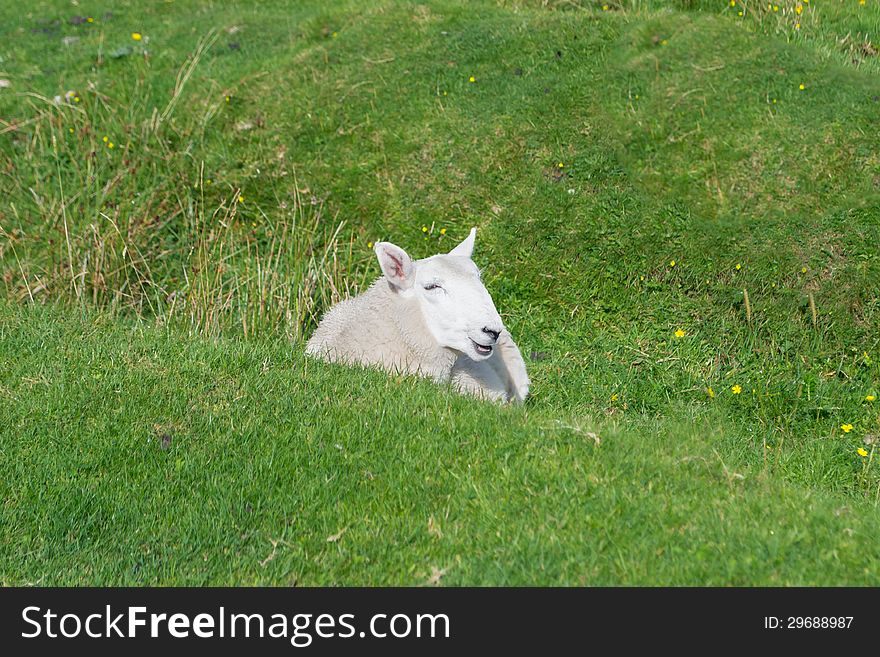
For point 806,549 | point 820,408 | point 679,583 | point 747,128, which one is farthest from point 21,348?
point 747,128

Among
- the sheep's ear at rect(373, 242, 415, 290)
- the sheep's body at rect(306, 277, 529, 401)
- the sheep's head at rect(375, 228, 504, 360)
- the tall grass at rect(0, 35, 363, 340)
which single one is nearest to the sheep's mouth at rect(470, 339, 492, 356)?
the sheep's head at rect(375, 228, 504, 360)

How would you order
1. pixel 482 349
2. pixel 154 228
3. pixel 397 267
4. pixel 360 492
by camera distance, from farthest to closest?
pixel 154 228 < pixel 397 267 < pixel 482 349 < pixel 360 492

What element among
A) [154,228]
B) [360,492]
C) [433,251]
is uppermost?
[360,492]

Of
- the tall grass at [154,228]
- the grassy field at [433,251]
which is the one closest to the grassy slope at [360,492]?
the grassy field at [433,251]

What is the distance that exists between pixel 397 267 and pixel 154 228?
4.85 metres

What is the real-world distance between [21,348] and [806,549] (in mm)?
5566

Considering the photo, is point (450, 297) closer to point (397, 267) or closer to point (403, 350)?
point (397, 267)

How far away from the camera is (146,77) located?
13438 millimetres

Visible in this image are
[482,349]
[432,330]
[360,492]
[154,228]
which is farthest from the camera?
[154,228]

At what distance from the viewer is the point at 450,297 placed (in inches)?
266

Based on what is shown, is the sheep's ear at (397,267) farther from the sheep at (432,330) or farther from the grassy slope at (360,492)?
the grassy slope at (360,492)

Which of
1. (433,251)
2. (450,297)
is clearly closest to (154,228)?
(433,251)

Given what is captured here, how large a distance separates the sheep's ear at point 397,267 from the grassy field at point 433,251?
0.71 meters

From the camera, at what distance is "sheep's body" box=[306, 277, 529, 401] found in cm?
703
